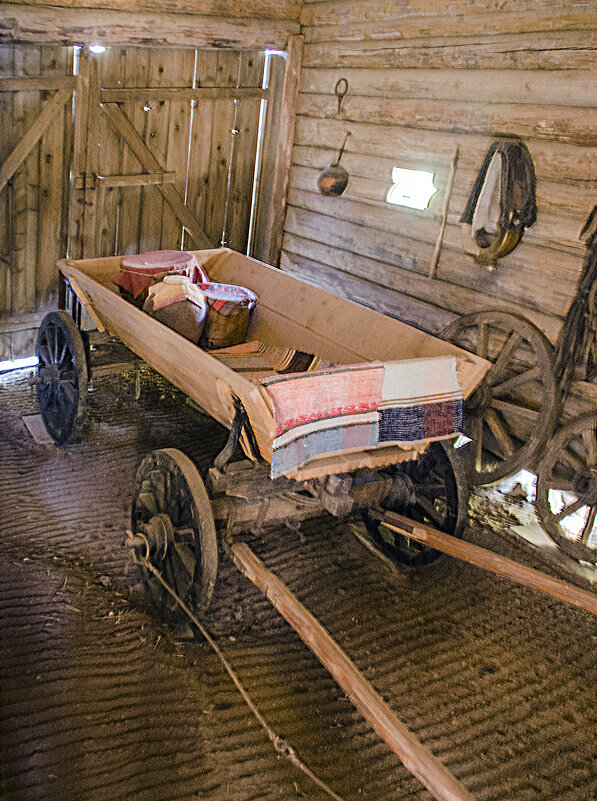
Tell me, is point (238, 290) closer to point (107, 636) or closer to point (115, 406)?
point (115, 406)

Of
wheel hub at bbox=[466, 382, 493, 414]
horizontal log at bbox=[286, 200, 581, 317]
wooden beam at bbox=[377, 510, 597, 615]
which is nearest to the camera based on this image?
wooden beam at bbox=[377, 510, 597, 615]

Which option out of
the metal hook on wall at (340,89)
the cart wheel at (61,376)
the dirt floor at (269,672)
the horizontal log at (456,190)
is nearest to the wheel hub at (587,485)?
the dirt floor at (269,672)

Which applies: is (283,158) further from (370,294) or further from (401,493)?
(401,493)

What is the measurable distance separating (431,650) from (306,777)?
1123 mm

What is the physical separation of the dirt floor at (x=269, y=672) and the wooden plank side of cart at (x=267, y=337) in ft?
3.33

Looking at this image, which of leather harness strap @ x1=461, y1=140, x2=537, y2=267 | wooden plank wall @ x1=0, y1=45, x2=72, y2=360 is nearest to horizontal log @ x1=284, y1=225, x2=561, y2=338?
leather harness strap @ x1=461, y1=140, x2=537, y2=267

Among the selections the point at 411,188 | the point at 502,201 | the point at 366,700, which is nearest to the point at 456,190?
the point at 411,188

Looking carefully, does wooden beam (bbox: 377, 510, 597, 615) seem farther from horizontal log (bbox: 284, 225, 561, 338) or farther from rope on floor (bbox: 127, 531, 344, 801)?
horizontal log (bbox: 284, 225, 561, 338)

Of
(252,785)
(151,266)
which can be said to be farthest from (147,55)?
(252,785)

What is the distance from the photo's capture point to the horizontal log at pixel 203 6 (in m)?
5.56

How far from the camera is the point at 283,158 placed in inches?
289

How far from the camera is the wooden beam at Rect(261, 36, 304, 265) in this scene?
23.3ft

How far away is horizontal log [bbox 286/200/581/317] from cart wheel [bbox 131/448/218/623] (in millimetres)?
2835

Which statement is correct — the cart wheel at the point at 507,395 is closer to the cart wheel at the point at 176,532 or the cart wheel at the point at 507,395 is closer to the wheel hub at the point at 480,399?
the wheel hub at the point at 480,399
